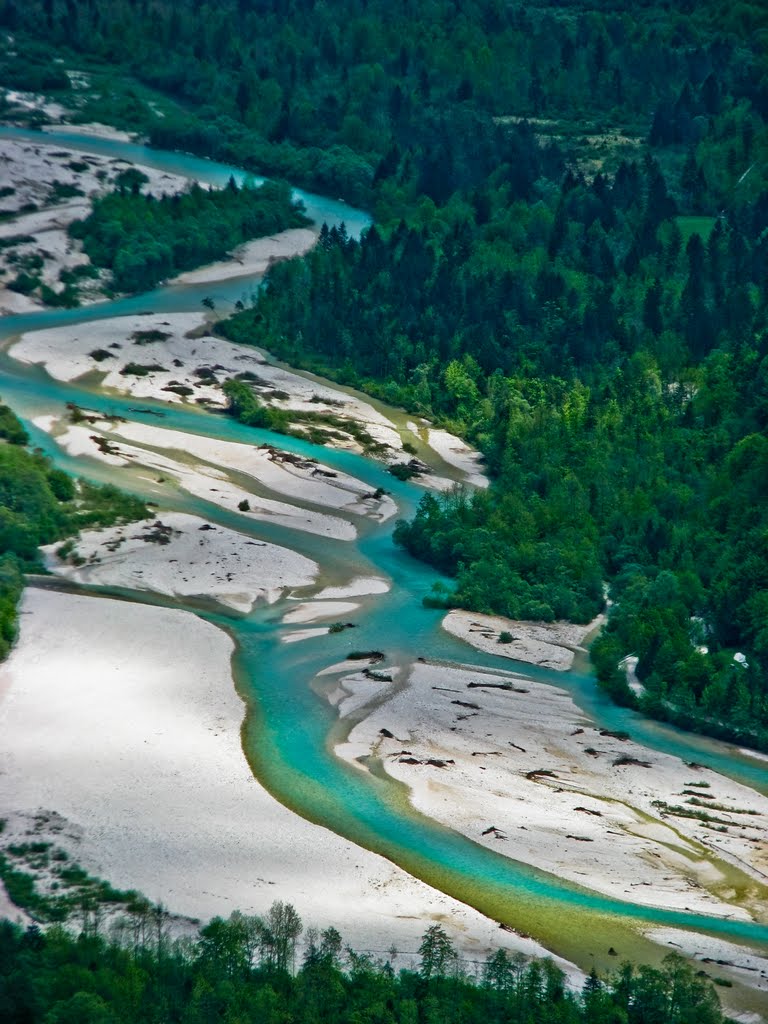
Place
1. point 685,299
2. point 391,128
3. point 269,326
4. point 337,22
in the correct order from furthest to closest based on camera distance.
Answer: point 337,22 → point 391,128 → point 269,326 → point 685,299

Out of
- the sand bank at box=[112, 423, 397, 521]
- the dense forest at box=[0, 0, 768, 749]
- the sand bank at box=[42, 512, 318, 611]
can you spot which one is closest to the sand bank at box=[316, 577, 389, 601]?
the sand bank at box=[42, 512, 318, 611]

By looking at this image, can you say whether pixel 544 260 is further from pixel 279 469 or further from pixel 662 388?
pixel 279 469

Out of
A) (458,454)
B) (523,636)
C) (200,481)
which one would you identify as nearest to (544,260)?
(458,454)

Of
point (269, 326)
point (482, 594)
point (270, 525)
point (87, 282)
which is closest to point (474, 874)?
point (482, 594)

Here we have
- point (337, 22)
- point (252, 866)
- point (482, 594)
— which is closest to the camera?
point (252, 866)

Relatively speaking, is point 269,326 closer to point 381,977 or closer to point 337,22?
point 337,22

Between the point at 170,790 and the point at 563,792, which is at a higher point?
the point at 563,792
